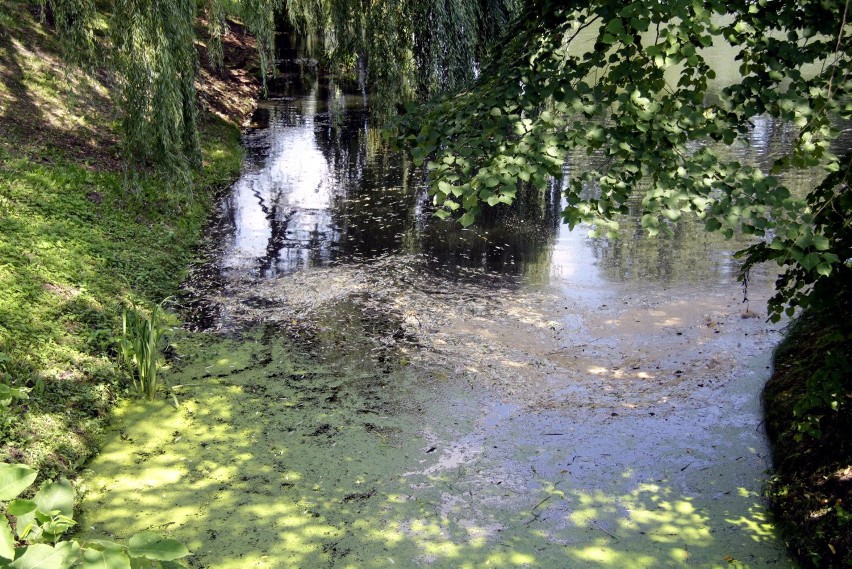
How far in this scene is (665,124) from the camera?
264 centimetres

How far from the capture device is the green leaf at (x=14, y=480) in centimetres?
91

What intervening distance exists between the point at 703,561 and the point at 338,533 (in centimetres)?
171

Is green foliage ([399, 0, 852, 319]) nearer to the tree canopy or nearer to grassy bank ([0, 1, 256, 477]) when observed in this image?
the tree canopy

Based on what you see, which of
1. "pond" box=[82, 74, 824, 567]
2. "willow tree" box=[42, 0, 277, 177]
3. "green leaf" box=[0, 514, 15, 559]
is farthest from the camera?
"willow tree" box=[42, 0, 277, 177]

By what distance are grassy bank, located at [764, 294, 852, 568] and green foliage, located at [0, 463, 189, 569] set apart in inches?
107

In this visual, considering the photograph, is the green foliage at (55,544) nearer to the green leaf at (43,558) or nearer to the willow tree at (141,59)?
the green leaf at (43,558)

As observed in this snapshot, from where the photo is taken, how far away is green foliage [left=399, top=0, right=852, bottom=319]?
254 centimetres

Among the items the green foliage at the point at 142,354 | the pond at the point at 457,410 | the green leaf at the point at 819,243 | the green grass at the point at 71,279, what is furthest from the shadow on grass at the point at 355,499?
the green leaf at the point at 819,243

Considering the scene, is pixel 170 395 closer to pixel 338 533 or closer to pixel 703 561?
pixel 338 533

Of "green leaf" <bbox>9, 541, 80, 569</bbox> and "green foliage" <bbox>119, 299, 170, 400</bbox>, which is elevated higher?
"green leaf" <bbox>9, 541, 80, 569</bbox>

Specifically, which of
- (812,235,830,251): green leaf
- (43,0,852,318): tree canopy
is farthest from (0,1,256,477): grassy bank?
(812,235,830,251): green leaf

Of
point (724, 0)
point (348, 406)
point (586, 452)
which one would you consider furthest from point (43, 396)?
point (724, 0)

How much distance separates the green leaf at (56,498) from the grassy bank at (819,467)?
9.06 feet

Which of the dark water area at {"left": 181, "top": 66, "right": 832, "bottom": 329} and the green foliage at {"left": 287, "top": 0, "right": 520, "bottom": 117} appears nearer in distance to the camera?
the green foliage at {"left": 287, "top": 0, "right": 520, "bottom": 117}
